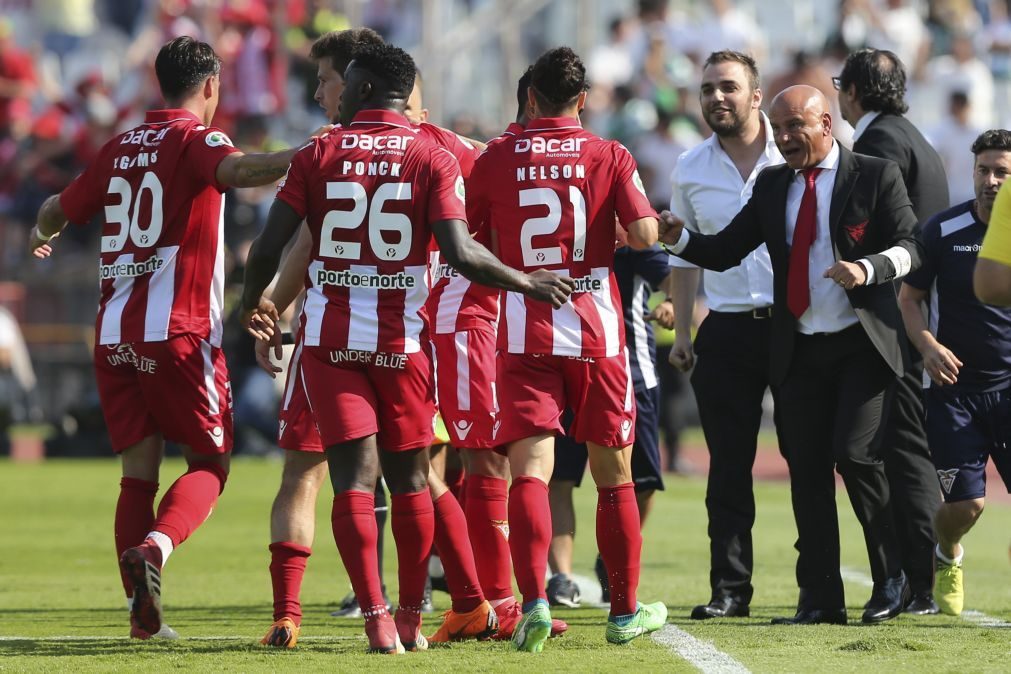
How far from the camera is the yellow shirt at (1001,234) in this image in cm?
556

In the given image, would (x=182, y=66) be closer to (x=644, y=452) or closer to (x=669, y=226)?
(x=669, y=226)

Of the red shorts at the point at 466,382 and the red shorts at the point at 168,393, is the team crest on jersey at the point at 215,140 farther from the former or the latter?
the red shorts at the point at 466,382

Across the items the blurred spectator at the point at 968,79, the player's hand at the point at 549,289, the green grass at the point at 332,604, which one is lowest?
the green grass at the point at 332,604

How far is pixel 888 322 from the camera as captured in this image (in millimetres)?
7273

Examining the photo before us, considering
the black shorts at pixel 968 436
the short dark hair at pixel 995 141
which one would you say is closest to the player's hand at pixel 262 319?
the black shorts at pixel 968 436

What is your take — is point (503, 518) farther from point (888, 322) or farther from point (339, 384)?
point (888, 322)

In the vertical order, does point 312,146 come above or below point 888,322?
above

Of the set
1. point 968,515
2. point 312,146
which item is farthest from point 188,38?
point 968,515

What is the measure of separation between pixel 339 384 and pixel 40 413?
47.4 feet

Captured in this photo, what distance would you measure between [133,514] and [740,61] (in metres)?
3.48

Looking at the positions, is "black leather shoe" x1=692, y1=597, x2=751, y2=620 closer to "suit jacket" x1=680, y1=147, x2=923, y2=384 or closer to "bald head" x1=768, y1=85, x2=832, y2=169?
"suit jacket" x1=680, y1=147, x2=923, y2=384

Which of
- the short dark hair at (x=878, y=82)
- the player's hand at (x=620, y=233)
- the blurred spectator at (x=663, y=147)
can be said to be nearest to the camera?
the player's hand at (x=620, y=233)

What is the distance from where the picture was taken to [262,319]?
6.51m

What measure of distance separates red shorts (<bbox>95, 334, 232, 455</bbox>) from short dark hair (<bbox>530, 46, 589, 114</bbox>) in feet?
5.72
